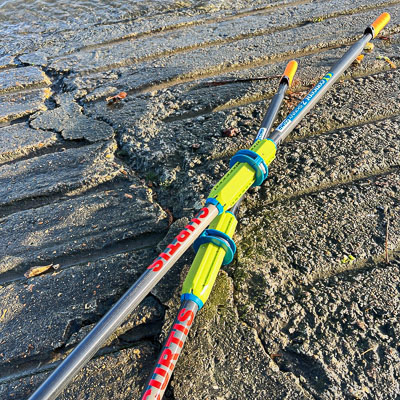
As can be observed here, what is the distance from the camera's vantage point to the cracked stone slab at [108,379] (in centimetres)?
121

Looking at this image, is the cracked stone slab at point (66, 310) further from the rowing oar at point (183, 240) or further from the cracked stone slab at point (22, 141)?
Result: the cracked stone slab at point (22, 141)

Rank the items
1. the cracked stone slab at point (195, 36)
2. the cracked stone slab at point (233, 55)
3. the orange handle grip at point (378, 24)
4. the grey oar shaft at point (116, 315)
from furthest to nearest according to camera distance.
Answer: the cracked stone slab at point (195, 36) < the cracked stone slab at point (233, 55) < the orange handle grip at point (378, 24) < the grey oar shaft at point (116, 315)

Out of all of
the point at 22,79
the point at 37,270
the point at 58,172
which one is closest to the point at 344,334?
the point at 37,270

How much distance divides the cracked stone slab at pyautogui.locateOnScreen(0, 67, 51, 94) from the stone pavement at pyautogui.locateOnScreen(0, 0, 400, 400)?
12 mm

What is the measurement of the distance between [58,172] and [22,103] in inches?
38.0

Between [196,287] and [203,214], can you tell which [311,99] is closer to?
[203,214]

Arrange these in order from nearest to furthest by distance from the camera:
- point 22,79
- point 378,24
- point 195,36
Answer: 1. point 378,24
2. point 22,79
3. point 195,36

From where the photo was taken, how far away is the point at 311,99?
1.99 meters

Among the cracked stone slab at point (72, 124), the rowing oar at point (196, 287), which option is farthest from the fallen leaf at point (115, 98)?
the rowing oar at point (196, 287)

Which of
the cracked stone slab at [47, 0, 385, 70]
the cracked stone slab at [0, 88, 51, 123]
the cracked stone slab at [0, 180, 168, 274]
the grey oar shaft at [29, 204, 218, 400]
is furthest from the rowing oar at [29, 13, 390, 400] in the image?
the cracked stone slab at [0, 88, 51, 123]

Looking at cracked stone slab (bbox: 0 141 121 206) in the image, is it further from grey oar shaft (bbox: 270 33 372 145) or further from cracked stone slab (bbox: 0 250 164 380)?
grey oar shaft (bbox: 270 33 372 145)

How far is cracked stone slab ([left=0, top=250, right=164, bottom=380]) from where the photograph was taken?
4.45ft

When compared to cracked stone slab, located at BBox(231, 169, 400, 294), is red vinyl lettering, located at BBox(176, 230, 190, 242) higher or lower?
higher

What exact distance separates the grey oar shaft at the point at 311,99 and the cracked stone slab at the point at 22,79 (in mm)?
2008
